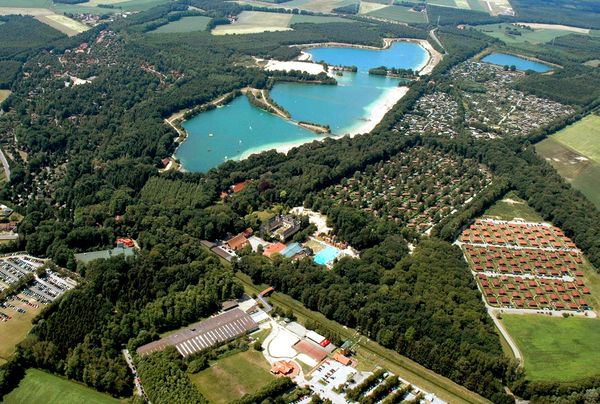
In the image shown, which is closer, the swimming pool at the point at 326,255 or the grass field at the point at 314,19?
the swimming pool at the point at 326,255

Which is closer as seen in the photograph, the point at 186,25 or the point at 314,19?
the point at 186,25

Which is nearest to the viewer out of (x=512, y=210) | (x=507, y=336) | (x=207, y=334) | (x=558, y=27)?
(x=207, y=334)

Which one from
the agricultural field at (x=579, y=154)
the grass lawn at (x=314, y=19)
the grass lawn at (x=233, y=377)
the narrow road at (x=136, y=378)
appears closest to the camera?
the narrow road at (x=136, y=378)

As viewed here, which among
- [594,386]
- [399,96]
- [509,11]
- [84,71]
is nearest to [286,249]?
[594,386]

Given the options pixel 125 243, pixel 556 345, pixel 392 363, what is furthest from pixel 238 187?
pixel 556 345

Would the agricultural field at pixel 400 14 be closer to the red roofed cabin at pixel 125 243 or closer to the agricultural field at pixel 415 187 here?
the agricultural field at pixel 415 187

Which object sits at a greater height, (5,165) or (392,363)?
(5,165)

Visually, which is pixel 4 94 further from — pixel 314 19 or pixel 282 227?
pixel 314 19

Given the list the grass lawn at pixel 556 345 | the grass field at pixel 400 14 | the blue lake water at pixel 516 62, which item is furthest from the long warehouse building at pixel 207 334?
the grass field at pixel 400 14
